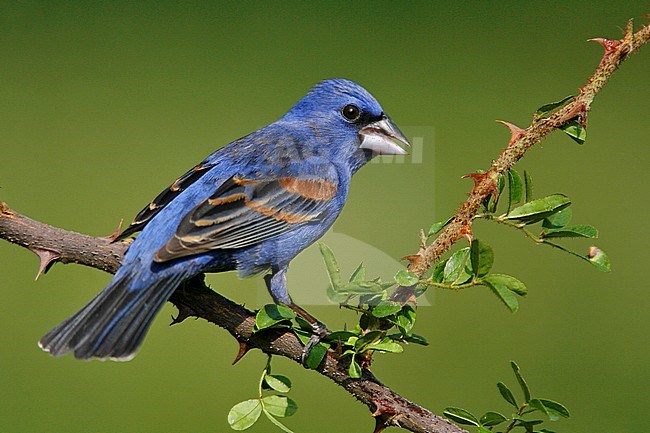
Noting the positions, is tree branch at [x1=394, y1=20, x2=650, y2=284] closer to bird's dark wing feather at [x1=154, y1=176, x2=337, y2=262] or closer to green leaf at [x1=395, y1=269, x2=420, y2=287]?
green leaf at [x1=395, y1=269, x2=420, y2=287]

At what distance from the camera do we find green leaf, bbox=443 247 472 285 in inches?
59.6

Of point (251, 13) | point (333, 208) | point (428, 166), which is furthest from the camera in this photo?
point (251, 13)

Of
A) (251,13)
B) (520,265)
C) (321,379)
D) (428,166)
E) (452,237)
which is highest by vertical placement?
(251,13)

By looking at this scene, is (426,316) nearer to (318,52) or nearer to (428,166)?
(318,52)

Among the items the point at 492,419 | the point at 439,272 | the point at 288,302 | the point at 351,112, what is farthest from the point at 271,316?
the point at 351,112

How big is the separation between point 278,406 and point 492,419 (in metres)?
0.36

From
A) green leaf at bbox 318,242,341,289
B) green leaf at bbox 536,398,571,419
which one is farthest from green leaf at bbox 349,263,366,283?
green leaf at bbox 536,398,571,419

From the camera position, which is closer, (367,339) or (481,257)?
(481,257)

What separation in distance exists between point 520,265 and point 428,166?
2820mm

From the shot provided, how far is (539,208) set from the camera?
1.52 metres

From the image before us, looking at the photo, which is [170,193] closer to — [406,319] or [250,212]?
[250,212]

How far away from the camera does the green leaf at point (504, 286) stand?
55.6 inches

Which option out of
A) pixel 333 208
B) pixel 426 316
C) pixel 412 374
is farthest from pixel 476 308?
pixel 333 208

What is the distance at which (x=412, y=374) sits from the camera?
13.2 feet
